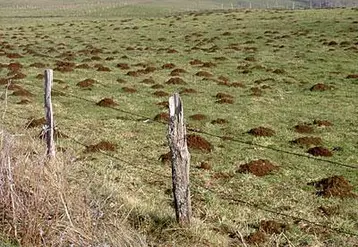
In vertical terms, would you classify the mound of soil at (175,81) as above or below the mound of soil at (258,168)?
below

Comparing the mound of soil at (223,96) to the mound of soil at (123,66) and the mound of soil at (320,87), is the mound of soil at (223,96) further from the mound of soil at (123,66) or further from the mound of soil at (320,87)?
the mound of soil at (123,66)

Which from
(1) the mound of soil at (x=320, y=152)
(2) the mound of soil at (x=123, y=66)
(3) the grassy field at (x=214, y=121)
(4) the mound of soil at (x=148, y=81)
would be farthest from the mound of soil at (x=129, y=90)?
(1) the mound of soil at (x=320, y=152)

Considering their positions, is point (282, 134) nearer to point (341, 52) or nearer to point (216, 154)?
point (216, 154)

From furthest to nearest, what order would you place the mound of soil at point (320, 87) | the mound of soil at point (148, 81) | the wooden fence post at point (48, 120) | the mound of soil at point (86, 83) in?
1. the mound of soil at point (148, 81)
2. the mound of soil at point (320, 87)
3. the mound of soil at point (86, 83)
4. the wooden fence post at point (48, 120)

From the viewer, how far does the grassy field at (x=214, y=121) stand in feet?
39.5

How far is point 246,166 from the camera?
1582cm

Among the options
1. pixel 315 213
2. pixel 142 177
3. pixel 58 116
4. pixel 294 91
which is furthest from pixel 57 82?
pixel 315 213

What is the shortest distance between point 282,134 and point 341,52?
2126cm

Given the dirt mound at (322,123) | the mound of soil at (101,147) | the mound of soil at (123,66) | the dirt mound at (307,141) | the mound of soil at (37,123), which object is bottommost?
the mound of soil at (123,66)

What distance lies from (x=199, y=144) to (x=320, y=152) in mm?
3756

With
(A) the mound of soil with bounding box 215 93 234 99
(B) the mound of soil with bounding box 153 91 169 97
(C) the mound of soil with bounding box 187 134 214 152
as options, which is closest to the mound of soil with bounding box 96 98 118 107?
(B) the mound of soil with bounding box 153 91 169 97

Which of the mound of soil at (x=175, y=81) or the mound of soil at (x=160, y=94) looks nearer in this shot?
the mound of soil at (x=160, y=94)

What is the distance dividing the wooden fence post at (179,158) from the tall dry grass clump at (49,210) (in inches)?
43.5

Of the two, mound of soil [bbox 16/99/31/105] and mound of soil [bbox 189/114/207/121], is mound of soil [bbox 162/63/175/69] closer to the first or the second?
mound of soil [bbox 16/99/31/105]
